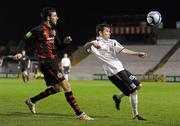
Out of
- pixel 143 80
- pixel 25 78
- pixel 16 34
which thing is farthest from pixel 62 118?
pixel 16 34

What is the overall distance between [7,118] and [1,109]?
246 centimetres

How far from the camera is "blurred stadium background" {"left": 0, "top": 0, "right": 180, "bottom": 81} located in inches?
2121

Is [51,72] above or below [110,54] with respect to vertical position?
below

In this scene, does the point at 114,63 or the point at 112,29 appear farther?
the point at 112,29

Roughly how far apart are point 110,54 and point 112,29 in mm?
46673

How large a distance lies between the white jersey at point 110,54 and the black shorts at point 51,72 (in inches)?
38.3

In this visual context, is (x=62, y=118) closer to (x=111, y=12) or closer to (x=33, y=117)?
(x=33, y=117)

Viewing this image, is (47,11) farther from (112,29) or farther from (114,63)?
(112,29)

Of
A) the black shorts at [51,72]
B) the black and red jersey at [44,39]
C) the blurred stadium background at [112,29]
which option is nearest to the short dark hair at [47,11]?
the black and red jersey at [44,39]

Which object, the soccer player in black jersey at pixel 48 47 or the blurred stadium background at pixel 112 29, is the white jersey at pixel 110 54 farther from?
the blurred stadium background at pixel 112 29

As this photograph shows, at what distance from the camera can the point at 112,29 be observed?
192 feet

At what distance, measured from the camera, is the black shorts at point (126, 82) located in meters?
11.5

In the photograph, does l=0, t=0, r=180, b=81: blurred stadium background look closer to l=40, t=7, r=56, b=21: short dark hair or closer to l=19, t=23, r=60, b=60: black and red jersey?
l=19, t=23, r=60, b=60: black and red jersey

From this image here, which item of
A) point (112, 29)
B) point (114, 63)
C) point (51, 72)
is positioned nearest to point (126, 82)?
point (114, 63)
